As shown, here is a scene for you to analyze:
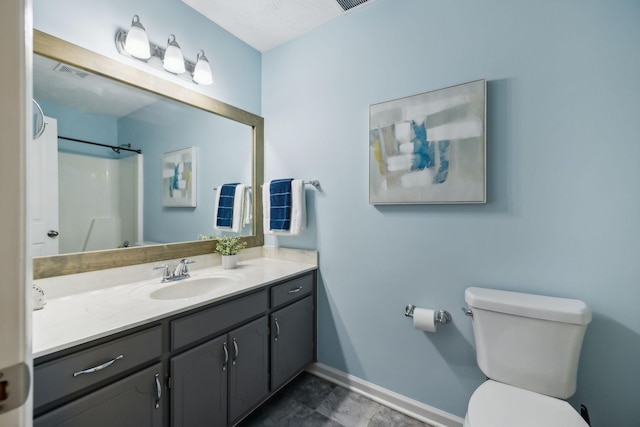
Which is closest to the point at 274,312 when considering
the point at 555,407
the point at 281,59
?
the point at 555,407

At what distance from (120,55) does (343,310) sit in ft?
6.44

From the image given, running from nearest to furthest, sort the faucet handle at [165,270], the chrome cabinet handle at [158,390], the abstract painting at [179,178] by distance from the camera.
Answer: the chrome cabinet handle at [158,390], the faucet handle at [165,270], the abstract painting at [179,178]

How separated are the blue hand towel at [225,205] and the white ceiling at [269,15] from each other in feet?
3.66

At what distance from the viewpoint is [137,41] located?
1420mm

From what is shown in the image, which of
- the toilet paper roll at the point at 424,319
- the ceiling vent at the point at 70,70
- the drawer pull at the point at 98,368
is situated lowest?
the toilet paper roll at the point at 424,319

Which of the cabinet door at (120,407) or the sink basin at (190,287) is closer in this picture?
the cabinet door at (120,407)

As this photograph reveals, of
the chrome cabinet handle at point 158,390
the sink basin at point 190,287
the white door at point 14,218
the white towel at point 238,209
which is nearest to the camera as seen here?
the white door at point 14,218

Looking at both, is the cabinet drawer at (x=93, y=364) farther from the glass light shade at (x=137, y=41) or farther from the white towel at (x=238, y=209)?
the glass light shade at (x=137, y=41)

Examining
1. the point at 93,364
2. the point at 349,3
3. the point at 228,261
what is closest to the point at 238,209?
the point at 228,261

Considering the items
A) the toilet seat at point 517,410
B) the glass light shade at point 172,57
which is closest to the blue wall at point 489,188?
the toilet seat at point 517,410

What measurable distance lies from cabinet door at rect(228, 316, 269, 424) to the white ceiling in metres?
1.92

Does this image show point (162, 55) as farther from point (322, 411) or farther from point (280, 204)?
point (322, 411)

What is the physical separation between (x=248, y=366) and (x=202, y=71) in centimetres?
178

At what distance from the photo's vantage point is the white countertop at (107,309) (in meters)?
0.89
